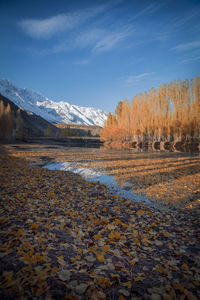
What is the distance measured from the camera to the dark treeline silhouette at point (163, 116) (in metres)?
42.7

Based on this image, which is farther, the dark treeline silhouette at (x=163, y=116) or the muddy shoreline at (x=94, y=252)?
the dark treeline silhouette at (x=163, y=116)

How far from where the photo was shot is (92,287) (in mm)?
1839

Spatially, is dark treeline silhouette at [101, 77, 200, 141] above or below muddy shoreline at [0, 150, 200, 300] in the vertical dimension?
above

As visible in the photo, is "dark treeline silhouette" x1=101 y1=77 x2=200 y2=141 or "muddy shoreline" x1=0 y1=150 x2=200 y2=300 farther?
"dark treeline silhouette" x1=101 y1=77 x2=200 y2=141

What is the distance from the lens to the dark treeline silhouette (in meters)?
42.7

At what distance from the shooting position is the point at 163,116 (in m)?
47.8

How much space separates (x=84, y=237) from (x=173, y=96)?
169ft

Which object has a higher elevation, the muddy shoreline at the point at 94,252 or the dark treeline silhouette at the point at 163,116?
the dark treeline silhouette at the point at 163,116

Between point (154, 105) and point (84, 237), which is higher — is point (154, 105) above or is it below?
above

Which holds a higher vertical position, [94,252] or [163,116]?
[163,116]

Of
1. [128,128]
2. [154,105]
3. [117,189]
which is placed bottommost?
[117,189]

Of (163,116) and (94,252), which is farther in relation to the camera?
(163,116)

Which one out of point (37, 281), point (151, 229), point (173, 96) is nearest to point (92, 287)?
point (37, 281)

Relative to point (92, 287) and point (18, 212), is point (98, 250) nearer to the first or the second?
point (92, 287)
